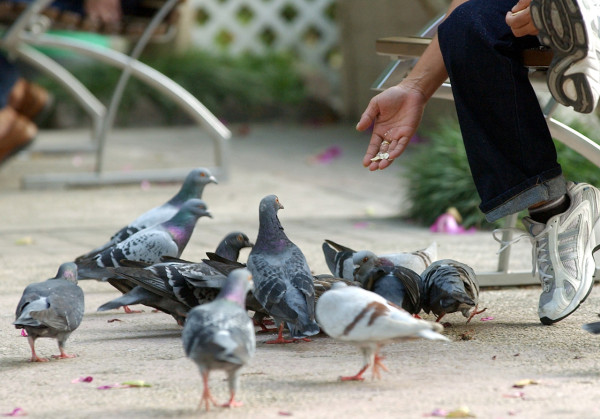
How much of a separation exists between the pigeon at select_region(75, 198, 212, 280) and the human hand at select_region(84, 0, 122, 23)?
10.4ft

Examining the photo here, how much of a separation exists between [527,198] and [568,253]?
254 mm

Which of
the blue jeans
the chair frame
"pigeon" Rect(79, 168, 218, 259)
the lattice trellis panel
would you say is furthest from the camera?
the lattice trellis panel

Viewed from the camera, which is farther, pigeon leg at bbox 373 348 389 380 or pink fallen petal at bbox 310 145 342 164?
pink fallen petal at bbox 310 145 342 164

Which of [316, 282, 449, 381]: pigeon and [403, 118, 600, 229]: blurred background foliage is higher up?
[403, 118, 600, 229]: blurred background foliage

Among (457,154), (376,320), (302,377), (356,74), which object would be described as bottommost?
(302,377)

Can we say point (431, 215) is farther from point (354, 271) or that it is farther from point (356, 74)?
point (356, 74)

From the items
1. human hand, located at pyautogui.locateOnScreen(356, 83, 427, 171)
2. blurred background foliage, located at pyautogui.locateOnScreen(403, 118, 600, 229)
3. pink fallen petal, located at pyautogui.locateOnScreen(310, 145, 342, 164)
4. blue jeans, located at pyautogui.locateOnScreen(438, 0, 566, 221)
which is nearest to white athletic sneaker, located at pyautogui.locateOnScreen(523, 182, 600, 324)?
blue jeans, located at pyautogui.locateOnScreen(438, 0, 566, 221)

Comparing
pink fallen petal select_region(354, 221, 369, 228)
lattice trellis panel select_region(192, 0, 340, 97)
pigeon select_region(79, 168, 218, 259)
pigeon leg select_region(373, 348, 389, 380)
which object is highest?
lattice trellis panel select_region(192, 0, 340, 97)

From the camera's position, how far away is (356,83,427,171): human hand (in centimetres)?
290

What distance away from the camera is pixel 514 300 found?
3260 millimetres

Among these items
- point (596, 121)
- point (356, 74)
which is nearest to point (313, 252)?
point (596, 121)

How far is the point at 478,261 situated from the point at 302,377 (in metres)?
1.77

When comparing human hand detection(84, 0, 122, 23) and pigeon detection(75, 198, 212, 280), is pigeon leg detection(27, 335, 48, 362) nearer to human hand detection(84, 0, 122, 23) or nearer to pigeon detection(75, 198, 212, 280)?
pigeon detection(75, 198, 212, 280)

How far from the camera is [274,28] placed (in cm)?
1176
